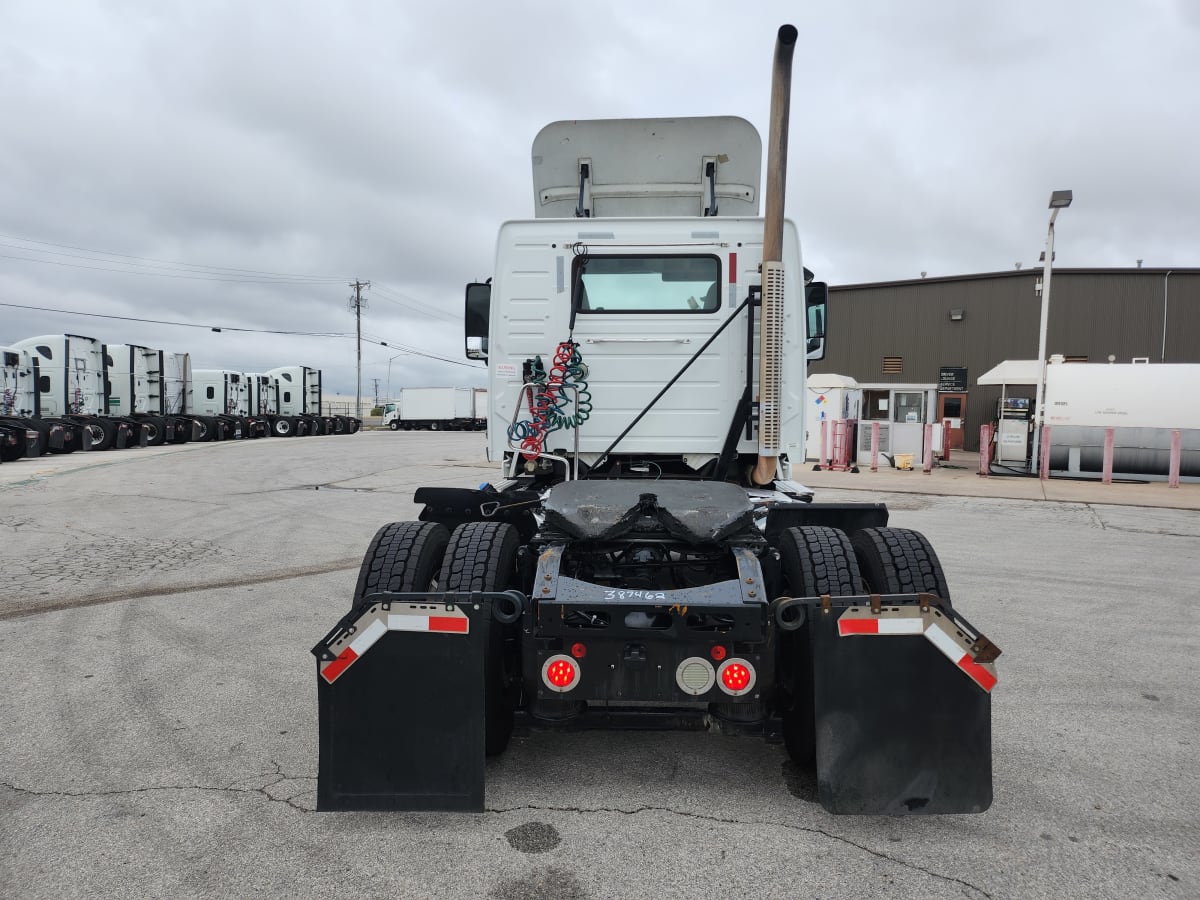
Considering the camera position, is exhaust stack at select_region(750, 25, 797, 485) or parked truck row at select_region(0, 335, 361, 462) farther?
parked truck row at select_region(0, 335, 361, 462)

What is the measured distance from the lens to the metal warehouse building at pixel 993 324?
25.2 metres

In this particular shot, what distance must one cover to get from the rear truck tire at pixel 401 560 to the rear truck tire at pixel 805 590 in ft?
5.09

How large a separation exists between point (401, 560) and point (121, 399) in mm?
27504

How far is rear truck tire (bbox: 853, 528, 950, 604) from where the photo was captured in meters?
3.01

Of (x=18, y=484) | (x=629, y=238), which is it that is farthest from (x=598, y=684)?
(x=18, y=484)

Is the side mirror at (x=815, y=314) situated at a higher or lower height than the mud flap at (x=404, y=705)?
higher

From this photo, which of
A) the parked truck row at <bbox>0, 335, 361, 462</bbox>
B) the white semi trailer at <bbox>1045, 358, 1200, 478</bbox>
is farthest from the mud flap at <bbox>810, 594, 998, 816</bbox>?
the parked truck row at <bbox>0, 335, 361, 462</bbox>

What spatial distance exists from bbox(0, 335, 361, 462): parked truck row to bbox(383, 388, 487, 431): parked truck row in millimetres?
14132

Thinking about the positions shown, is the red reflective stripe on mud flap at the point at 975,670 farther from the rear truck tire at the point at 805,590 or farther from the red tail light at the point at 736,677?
the red tail light at the point at 736,677

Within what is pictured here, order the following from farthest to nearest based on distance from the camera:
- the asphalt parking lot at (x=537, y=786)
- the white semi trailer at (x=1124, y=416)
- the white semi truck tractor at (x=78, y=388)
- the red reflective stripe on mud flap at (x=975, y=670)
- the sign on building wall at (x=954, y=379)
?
the sign on building wall at (x=954, y=379) → the white semi truck tractor at (x=78, y=388) → the white semi trailer at (x=1124, y=416) → the red reflective stripe on mud flap at (x=975, y=670) → the asphalt parking lot at (x=537, y=786)

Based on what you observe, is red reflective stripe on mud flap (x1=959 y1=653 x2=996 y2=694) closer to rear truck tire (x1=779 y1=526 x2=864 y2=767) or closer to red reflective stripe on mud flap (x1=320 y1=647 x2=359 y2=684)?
rear truck tire (x1=779 y1=526 x2=864 y2=767)

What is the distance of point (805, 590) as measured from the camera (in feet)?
9.89

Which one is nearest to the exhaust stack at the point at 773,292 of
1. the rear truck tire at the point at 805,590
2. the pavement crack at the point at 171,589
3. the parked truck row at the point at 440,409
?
the rear truck tire at the point at 805,590

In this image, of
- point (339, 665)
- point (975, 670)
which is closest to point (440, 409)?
point (339, 665)
